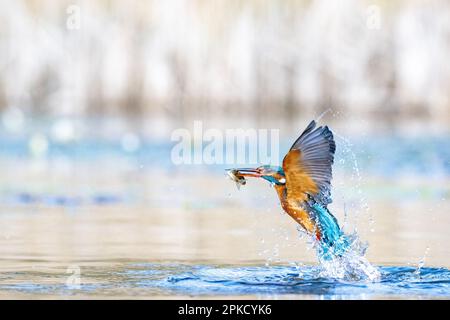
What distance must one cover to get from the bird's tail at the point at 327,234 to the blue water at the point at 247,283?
0.19 meters

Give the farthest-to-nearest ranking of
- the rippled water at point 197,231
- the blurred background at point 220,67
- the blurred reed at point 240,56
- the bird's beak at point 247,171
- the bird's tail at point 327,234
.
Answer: the blurred reed at point 240,56
the blurred background at point 220,67
the bird's tail at point 327,234
the bird's beak at point 247,171
the rippled water at point 197,231

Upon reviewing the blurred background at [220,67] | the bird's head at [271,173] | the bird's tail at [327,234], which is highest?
the blurred background at [220,67]

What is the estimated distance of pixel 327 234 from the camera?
8.22 meters

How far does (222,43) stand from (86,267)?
19.6 m

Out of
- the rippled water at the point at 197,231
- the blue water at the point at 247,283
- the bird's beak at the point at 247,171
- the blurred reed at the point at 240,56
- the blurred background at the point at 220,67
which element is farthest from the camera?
the blurred reed at the point at 240,56

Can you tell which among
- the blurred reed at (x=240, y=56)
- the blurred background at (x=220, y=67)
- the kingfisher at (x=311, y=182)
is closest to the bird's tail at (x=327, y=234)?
the kingfisher at (x=311, y=182)

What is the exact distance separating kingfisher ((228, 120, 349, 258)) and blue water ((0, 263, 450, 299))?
0.94ft

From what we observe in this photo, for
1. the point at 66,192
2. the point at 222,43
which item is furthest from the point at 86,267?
the point at 222,43

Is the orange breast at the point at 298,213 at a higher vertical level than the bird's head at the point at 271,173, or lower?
lower

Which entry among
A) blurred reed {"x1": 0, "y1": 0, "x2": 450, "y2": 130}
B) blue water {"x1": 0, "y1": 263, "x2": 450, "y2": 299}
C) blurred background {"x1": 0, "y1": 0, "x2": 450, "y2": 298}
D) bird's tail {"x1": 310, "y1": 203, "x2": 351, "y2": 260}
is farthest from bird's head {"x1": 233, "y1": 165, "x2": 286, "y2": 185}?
blurred reed {"x1": 0, "y1": 0, "x2": 450, "y2": 130}

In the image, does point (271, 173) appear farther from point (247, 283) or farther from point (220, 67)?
point (220, 67)

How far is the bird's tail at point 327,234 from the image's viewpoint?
26.9ft

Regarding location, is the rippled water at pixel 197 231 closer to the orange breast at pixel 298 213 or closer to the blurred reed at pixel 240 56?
the orange breast at pixel 298 213
